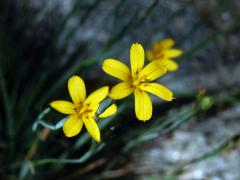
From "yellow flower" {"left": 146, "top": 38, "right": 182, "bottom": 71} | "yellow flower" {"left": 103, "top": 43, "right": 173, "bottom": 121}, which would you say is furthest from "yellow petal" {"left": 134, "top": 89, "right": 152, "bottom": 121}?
"yellow flower" {"left": 146, "top": 38, "right": 182, "bottom": 71}

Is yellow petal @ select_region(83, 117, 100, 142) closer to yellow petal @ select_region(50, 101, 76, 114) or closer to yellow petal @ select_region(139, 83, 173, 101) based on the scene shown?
yellow petal @ select_region(50, 101, 76, 114)

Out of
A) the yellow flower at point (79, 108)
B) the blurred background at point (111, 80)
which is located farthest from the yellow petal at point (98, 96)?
the blurred background at point (111, 80)

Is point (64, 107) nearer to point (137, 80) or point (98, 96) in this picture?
point (98, 96)

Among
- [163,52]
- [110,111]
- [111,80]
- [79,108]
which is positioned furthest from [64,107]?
[111,80]

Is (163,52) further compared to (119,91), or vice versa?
(163,52)

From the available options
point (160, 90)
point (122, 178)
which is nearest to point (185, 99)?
point (122, 178)

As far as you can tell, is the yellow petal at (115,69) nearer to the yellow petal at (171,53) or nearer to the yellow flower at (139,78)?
the yellow flower at (139,78)
